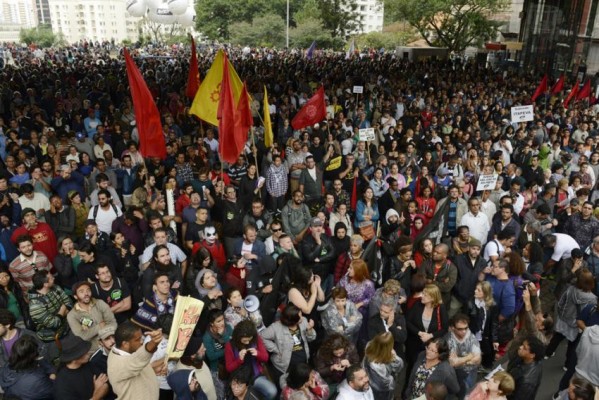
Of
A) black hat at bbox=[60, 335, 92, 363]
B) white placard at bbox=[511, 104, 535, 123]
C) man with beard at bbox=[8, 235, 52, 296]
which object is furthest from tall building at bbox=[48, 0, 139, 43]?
black hat at bbox=[60, 335, 92, 363]

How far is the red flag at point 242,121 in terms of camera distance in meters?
7.55

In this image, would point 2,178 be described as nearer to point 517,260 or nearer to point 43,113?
point 43,113

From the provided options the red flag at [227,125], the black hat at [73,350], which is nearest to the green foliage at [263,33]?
the red flag at [227,125]

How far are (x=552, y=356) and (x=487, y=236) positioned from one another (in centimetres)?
164

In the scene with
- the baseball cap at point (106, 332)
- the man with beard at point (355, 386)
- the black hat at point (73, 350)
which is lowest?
the man with beard at point (355, 386)

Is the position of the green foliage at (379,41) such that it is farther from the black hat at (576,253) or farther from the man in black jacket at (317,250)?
the man in black jacket at (317,250)

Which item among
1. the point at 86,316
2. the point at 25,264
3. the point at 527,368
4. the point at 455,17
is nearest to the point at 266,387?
the point at 86,316

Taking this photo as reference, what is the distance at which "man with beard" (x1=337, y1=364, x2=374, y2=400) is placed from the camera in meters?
3.66

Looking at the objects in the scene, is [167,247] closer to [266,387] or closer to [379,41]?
[266,387]

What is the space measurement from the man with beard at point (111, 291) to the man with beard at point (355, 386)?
236 cm

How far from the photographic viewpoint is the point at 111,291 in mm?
4902

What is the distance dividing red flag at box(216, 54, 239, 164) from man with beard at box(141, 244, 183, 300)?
2.43 m

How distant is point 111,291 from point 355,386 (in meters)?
2.53

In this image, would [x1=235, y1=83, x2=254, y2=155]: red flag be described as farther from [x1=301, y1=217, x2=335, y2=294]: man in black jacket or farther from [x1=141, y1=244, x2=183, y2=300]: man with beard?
[x1=141, y1=244, x2=183, y2=300]: man with beard
